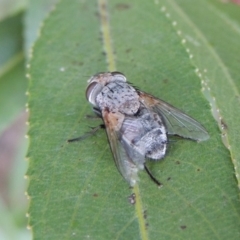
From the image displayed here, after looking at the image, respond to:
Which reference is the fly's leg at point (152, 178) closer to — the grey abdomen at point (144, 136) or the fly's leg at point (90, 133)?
the grey abdomen at point (144, 136)

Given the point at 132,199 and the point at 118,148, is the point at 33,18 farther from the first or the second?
the point at 132,199

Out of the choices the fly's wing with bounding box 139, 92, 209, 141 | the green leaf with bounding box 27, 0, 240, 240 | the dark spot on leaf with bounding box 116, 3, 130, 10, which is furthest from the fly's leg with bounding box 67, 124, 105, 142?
the dark spot on leaf with bounding box 116, 3, 130, 10

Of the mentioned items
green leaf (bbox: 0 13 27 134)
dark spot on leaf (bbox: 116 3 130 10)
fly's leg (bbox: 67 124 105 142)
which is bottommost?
green leaf (bbox: 0 13 27 134)

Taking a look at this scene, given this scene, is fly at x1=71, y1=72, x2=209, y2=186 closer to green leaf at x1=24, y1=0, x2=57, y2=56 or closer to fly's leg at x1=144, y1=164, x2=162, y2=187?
fly's leg at x1=144, y1=164, x2=162, y2=187

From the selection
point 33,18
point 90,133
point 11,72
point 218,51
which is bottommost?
point 11,72

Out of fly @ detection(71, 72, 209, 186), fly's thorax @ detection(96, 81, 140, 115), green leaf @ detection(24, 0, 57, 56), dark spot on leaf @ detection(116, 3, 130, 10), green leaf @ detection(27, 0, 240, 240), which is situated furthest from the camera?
green leaf @ detection(24, 0, 57, 56)

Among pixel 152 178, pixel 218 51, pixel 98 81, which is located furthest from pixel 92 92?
pixel 218 51

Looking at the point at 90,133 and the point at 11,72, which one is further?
the point at 11,72
